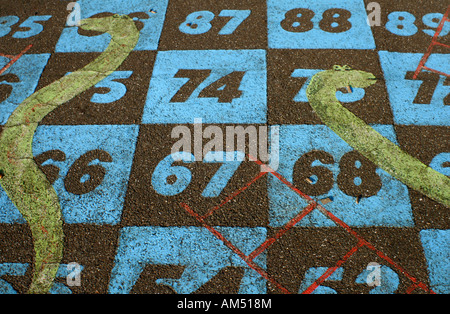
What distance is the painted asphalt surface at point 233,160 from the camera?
302 cm

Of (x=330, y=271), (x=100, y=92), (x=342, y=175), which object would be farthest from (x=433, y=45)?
(x=100, y=92)

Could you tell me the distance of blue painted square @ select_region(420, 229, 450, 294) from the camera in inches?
114

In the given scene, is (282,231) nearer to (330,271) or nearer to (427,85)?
(330,271)

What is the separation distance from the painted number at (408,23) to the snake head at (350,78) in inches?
41.8

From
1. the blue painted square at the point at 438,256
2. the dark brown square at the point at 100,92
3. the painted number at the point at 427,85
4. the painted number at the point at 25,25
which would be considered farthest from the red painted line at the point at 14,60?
the blue painted square at the point at 438,256

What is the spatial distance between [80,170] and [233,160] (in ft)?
4.89

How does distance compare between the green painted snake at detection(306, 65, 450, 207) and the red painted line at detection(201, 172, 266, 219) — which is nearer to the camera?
the red painted line at detection(201, 172, 266, 219)

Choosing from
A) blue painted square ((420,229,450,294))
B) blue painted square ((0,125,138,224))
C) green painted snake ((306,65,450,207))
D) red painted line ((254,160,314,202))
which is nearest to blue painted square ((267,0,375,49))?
green painted snake ((306,65,450,207))

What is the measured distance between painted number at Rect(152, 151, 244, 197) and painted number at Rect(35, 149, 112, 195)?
0.56 meters

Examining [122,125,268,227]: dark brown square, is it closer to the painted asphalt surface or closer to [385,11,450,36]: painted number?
the painted asphalt surface

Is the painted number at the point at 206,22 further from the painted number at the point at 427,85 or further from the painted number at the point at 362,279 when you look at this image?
the painted number at the point at 362,279

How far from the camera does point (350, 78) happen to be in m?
4.33
